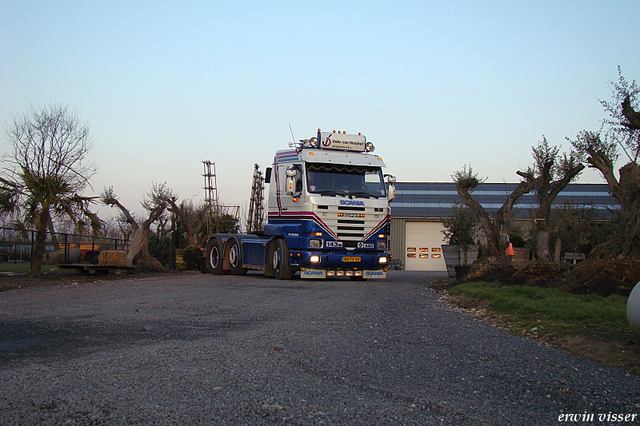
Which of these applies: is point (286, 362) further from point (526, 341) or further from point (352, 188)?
point (352, 188)

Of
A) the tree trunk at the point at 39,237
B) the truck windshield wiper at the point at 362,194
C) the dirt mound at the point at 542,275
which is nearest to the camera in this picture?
the dirt mound at the point at 542,275

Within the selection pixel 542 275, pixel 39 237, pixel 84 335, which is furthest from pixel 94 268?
pixel 542 275

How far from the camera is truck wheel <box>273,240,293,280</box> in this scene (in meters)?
16.5

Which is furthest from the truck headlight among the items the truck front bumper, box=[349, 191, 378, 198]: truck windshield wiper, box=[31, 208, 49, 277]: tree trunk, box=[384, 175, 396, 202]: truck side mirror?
box=[31, 208, 49, 277]: tree trunk

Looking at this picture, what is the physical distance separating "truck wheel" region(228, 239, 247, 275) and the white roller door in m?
21.3

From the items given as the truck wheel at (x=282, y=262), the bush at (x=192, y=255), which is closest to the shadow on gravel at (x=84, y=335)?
the truck wheel at (x=282, y=262)

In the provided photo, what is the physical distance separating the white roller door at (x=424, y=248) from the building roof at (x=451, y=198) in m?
1.04

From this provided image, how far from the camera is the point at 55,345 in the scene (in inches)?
233

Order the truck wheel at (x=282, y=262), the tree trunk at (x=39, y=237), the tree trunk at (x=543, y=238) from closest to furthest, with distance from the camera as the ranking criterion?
the tree trunk at (x=543, y=238) < the truck wheel at (x=282, y=262) < the tree trunk at (x=39, y=237)

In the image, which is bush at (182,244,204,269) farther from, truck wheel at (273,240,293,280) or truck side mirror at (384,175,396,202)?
truck side mirror at (384,175,396,202)

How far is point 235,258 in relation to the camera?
19.4 meters

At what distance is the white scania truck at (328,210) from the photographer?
15.9 meters

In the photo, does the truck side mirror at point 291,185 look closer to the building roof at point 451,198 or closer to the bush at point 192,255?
the bush at point 192,255

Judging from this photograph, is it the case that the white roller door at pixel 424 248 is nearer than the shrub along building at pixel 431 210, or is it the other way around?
the white roller door at pixel 424 248
